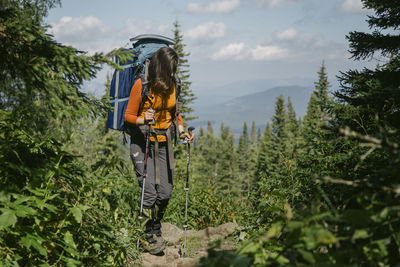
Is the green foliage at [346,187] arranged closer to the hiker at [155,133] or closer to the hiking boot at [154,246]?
the hiking boot at [154,246]

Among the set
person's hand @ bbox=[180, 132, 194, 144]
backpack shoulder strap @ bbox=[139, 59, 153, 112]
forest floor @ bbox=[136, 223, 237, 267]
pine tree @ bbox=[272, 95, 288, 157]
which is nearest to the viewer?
forest floor @ bbox=[136, 223, 237, 267]

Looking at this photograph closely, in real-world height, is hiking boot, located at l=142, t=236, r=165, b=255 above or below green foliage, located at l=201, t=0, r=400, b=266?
below

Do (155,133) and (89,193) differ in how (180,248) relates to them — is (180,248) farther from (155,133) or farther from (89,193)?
(89,193)

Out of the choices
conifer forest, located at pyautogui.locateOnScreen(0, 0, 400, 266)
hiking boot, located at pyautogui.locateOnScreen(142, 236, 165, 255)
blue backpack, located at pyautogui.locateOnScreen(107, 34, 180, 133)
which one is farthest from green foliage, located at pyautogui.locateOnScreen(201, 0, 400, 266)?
blue backpack, located at pyautogui.locateOnScreen(107, 34, 180, 133)

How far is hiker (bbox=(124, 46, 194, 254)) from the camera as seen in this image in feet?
17.4

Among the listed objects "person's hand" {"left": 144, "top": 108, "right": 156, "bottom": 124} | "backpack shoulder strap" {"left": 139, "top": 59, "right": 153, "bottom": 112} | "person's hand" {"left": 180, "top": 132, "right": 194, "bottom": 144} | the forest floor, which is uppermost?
"backpack shoulder strap" {"left": 139, "top": 59, "right": 153, "bottom": 112}

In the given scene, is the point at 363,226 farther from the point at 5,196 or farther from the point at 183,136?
the point at 183,136

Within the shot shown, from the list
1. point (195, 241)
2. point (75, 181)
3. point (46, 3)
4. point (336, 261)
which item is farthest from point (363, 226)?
point (46, 3)

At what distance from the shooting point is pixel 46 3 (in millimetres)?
16531

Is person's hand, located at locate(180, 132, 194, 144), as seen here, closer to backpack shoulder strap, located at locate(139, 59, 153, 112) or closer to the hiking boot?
backpack shoulder strap, located at locate(139, 59, 153, 112)

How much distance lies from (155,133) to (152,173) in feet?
2.21

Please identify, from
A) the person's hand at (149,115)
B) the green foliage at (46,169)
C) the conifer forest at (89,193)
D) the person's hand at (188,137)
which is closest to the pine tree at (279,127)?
the person's hand at (188,137)

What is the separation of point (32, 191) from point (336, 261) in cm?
232

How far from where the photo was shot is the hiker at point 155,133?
530cm
